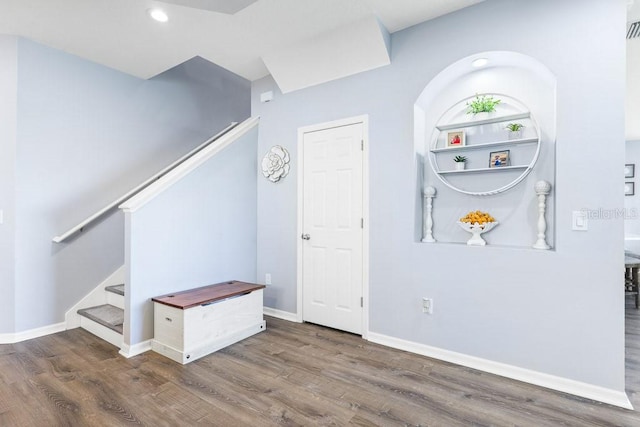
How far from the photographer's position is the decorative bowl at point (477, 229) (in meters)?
2.42

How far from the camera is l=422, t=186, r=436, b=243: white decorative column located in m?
2.67

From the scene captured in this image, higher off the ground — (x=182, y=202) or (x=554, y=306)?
(x=182, y=202)

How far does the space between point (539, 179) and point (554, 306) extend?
0.90 m

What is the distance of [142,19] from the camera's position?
8.41 feet

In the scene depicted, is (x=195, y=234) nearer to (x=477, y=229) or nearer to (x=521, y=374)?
(x=477, y=229)

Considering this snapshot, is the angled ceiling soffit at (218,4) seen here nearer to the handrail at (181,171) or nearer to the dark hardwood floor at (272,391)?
the handrail at (181,171)

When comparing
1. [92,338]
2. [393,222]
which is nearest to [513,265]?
[393,222]

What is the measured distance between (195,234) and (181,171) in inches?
24.2

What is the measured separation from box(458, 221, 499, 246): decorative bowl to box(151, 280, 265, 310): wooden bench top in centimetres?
194

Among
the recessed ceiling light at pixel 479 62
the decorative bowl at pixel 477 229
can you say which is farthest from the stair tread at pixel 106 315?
the recessed ceiling light at pixel 479 62

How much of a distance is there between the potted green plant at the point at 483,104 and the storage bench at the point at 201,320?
249cm

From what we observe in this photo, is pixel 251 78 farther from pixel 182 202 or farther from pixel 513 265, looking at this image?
pixel 513 265

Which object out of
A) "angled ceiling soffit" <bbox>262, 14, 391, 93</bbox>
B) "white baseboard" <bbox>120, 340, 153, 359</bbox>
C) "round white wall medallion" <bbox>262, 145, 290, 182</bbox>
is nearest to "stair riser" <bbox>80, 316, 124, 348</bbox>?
"white baseboard" <bbox>120, 340, 153, 359</bbox>

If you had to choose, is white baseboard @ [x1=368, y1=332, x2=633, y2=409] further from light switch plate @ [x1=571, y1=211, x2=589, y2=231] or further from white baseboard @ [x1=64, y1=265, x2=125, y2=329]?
white baseboard @ [x1=64, y1=265, x2=125, y2=329]
